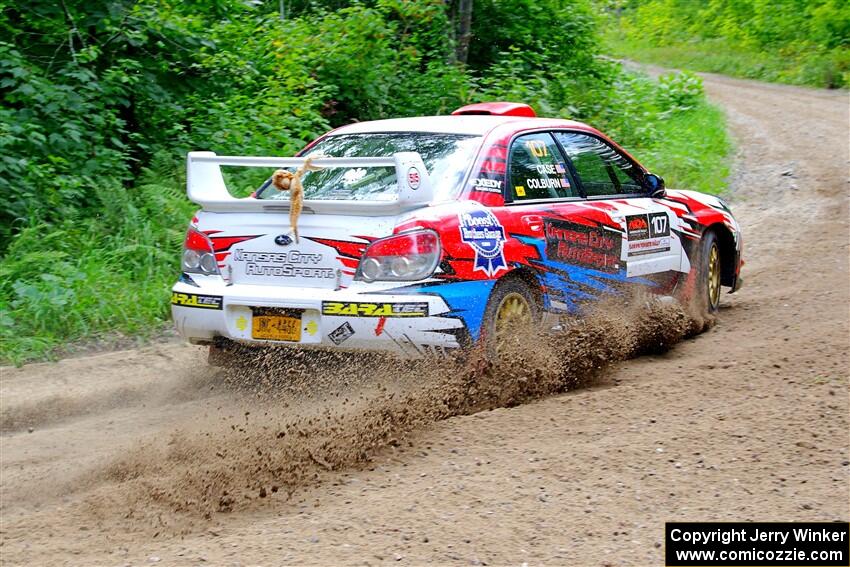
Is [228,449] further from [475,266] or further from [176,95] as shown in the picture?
[176,95]

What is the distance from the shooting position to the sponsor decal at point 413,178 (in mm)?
5191

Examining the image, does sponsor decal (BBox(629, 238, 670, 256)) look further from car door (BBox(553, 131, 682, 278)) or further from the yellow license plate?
the yellow license plate

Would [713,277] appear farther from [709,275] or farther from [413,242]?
[413,242]

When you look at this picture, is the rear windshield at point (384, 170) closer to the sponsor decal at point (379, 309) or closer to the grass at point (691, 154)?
the sponsor decal at point (379, 309)

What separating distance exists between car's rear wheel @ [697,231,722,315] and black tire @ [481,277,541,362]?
221 cm

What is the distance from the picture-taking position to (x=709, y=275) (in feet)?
25.3

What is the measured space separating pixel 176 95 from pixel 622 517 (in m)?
7.86

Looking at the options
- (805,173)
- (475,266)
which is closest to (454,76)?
(805,173)

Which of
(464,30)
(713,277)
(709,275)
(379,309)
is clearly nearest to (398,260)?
(379,309)

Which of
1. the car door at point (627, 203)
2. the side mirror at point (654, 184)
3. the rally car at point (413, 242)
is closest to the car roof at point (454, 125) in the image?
the rally car at point (413, 242)

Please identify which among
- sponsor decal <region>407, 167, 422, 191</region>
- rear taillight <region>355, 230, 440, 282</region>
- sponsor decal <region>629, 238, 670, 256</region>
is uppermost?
sponsor decal <region>407, 167, 422, 191</region>

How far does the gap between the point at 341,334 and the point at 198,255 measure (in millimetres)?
1073

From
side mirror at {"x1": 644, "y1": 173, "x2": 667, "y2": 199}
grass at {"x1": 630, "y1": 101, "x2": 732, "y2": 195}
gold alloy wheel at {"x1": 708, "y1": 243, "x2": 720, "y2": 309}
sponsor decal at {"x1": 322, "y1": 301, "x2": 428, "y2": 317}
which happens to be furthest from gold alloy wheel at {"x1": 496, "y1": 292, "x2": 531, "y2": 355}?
grass at {"x1": 630, "y1": 101, "x2": 732, "y2": 195}

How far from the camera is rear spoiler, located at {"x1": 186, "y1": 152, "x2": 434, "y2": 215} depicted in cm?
516
